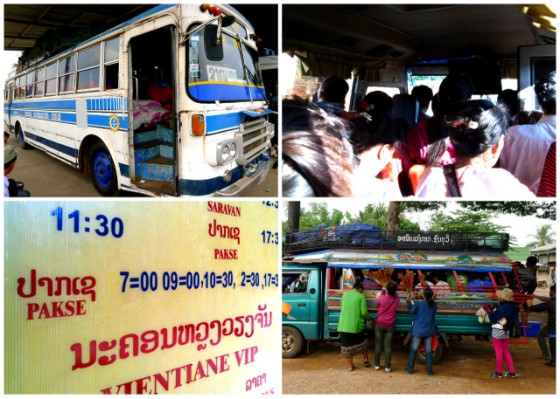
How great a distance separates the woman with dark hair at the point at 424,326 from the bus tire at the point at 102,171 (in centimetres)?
246

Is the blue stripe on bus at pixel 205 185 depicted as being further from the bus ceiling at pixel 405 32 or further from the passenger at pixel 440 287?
the passenger at pixel 440 287

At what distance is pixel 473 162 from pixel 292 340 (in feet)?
A: 6.82

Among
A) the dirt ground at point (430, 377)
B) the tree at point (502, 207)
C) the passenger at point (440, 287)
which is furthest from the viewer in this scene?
the passenger at point (440, 287)

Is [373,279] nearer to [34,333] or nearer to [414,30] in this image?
[414,30]

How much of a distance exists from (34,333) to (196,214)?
1159 millimetres

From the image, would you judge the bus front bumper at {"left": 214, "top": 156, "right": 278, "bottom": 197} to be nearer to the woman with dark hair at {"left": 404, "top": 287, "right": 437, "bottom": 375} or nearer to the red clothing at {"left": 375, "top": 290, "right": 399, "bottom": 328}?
the red clothing at {"left": 375, "top": 290, "right": 399, "bottom": 328}

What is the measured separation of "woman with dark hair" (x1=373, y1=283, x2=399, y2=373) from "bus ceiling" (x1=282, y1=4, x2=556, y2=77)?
1.82m

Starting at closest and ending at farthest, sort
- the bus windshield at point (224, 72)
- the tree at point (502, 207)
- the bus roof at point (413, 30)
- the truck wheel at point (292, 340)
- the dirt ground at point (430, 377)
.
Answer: the bus windshield at point (224, 72) → the bus roof at point (413, 30) → the dirt ground at point (430, 377) → the tree at point (502, 207) → the truck wheel at point (292, 340)

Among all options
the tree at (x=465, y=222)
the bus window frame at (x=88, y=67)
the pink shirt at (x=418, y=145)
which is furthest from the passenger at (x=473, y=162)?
the bus window frame at (x=88, y=67)

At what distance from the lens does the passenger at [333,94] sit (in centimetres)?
368

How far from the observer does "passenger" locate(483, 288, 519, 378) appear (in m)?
4.10

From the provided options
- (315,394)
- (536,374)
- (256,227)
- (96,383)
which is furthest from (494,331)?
(96,383)

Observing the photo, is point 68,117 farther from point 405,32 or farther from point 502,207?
point 502,207

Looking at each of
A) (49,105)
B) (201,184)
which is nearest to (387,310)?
(201,184)
